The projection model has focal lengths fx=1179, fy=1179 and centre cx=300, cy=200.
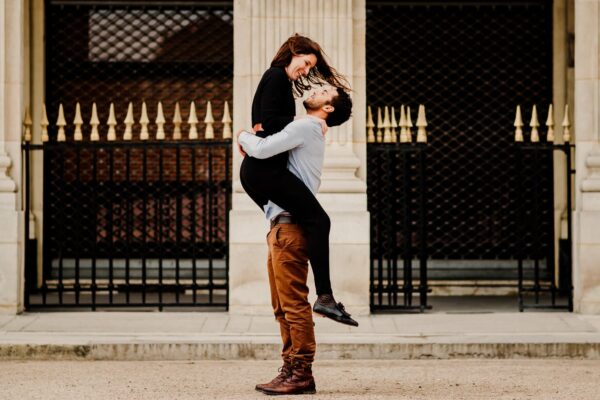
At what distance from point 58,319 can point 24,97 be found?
2.36 m

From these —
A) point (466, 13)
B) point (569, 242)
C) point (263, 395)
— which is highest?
point (466, 13)

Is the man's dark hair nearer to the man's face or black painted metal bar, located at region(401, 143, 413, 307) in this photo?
the man's face

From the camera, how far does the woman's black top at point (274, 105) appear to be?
7.26m

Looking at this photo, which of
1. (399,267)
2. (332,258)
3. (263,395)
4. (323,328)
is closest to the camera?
(263,395)

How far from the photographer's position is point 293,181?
7262 millimetres

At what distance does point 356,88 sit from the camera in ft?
38.1

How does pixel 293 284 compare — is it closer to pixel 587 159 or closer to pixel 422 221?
pixel 422 221

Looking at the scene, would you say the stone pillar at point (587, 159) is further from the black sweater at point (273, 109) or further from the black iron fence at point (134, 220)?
the black sweater at point (273, 109)

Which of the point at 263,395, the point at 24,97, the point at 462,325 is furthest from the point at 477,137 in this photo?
the point at 263,395

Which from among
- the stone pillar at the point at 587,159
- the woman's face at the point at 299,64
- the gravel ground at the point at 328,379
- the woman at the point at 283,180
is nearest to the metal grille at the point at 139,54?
the stone pillar at the point at 587,159

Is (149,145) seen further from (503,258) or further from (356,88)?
(503,258)

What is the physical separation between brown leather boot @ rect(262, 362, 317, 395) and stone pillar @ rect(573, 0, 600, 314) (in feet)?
15.6

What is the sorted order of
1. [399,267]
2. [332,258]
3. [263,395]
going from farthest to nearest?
1. [399,267]
2. [332,258]
3. [263,395]

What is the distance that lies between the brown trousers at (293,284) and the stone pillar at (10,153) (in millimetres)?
4773
